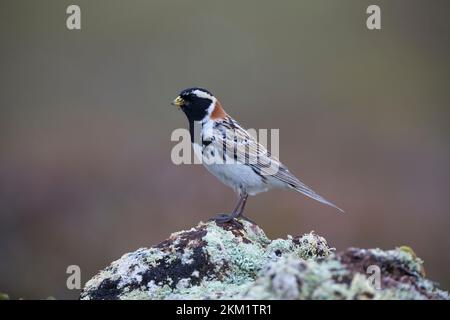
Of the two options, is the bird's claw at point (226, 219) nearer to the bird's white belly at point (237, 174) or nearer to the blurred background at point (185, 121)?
the bird's white belly at point (237, 174)

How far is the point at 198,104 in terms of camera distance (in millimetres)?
8977

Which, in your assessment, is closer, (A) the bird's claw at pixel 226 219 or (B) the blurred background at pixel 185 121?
(A) the bird's claw at pixel 226 219

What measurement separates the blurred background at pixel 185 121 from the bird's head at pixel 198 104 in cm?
565

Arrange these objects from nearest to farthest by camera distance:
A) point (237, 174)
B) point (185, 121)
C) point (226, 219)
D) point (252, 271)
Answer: point (252, 271), point (226, 219), point (237, 174), point (185, 121)

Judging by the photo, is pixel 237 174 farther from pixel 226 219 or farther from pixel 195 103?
pixel 226 219

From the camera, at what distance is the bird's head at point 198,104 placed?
351 inches

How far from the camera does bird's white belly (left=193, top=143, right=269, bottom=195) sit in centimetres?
846

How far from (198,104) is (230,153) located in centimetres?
92

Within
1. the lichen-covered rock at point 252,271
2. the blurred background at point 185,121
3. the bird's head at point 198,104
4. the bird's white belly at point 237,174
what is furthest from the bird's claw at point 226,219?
the blurred background at point 185,121

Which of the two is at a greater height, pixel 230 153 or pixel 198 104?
pixel 198 104

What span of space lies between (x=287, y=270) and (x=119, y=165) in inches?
550

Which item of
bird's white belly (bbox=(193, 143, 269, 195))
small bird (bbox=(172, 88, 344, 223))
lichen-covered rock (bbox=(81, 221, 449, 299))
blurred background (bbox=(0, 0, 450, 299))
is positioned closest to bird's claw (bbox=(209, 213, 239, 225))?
lichen-covered rock (bbox=(81, 221, 449, 299))

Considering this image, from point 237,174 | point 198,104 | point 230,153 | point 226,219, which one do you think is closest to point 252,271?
point 226,219
